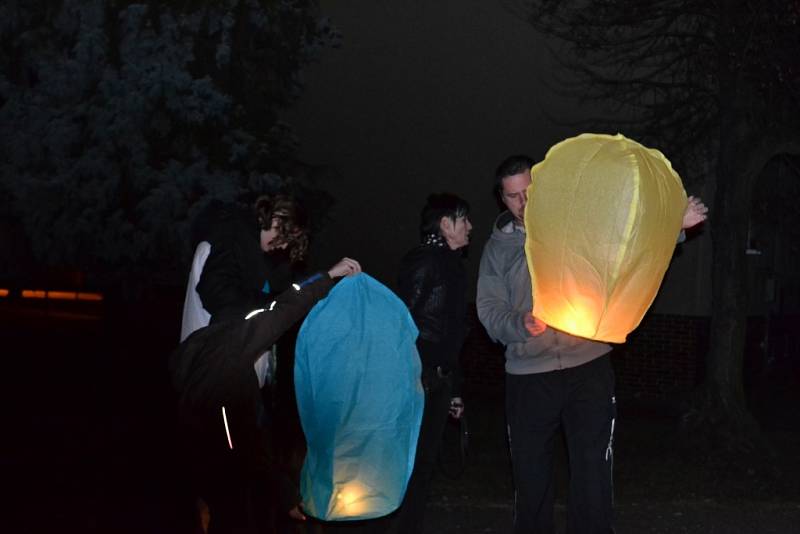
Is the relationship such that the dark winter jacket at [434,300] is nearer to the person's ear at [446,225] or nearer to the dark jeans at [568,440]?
the person's ear at [446,225]

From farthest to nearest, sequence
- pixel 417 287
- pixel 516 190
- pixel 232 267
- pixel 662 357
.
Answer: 1. pixel 662 357
2. pixel 417 287
3. pixel 516 190
4. pixel 232 267

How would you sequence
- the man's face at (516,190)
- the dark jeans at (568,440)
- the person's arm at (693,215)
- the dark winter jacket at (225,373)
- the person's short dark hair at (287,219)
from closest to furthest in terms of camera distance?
→ 1. the dark winter jacket at (225,373)
2. the person's short dark hair at (287,219)
3. the person's arm at (693,215)
4. the dark jeans at (568,440)
5. the man's face at (516,190)

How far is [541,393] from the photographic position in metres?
5.73

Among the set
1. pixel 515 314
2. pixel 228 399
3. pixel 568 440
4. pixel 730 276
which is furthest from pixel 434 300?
pixel 730 276

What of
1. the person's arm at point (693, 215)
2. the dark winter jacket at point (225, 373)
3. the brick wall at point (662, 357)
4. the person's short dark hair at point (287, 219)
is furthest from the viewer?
the brick wall at point (662, 357)

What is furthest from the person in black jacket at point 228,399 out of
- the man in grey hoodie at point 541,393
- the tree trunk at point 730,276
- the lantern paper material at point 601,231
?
the tree trunk at point 730,276

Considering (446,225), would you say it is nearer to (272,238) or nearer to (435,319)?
(435,319)

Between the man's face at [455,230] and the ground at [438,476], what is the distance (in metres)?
1.77

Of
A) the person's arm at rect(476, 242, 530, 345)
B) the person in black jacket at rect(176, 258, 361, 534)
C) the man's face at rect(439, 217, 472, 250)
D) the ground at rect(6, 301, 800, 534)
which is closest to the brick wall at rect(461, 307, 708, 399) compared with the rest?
the ground at rect(6, 301, 800, 534)

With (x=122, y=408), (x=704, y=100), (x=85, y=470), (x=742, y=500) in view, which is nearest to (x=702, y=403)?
(x=742, y=500)

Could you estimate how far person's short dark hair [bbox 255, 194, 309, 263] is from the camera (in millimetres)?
5375

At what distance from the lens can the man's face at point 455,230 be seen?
668cm

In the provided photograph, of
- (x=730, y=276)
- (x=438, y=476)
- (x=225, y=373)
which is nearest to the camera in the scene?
(x=225, y=373)

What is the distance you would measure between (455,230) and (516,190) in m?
0.93
